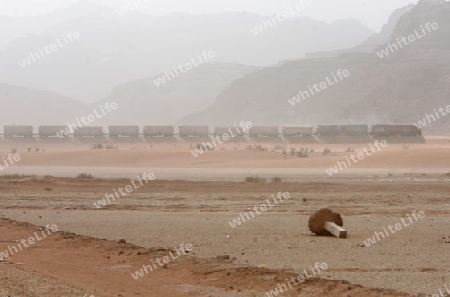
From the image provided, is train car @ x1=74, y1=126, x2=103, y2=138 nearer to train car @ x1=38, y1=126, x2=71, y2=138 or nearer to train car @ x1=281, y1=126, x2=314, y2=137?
train car @ x1=38, y1=126, x2=71, y2=138

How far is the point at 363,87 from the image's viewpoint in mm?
119438

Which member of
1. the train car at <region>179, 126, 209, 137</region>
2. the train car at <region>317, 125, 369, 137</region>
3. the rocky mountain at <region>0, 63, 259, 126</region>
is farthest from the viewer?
the rocky mountain at <region>0, 63, 259, 126</region>

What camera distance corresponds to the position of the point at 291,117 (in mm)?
117875

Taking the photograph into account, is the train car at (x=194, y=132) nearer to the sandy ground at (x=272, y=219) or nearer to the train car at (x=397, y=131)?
the train car at (x=397, y=131)

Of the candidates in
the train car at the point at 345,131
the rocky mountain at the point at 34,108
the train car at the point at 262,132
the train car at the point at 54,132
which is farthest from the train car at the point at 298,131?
the rocky mountain at the point at 34,108

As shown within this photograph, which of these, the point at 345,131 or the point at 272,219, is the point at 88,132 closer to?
the point at 345,131

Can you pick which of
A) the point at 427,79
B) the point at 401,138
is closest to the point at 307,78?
the point at 427,79

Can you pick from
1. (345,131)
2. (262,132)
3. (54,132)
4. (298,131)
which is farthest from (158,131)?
(345,131)

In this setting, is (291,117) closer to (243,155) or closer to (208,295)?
(243,155)

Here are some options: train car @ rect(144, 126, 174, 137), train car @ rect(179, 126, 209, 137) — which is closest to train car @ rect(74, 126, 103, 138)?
train car @ rect(144, 126, 174, 137)

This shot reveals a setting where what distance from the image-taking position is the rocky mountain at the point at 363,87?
352 ft

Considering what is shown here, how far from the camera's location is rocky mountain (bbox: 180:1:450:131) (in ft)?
352

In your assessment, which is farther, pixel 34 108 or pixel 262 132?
pixel 34 108

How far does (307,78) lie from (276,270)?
124m
